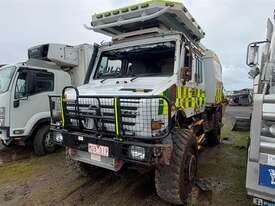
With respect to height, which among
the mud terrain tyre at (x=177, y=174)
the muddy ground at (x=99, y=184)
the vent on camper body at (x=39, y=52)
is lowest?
the muddy ground at (x=99, y=184)

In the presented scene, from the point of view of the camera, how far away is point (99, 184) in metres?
4.33

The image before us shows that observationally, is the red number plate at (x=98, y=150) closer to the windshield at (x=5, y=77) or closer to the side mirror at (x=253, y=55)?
the side mirror at (x=253, y=55)

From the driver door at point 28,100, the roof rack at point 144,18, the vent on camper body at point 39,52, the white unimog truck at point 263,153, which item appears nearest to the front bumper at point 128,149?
the white unimog truck at point 263,153

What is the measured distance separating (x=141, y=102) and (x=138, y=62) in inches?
65.5

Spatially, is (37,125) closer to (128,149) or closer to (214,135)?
(128,149)

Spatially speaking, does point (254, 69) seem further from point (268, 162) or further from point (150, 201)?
point (150, 201)

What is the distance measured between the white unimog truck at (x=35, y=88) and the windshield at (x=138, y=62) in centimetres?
243

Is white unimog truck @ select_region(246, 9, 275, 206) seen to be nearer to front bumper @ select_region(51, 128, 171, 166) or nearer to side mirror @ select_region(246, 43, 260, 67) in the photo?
front bumper @ select_region(51, 128, 171, 166)

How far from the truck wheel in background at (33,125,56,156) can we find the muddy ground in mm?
234

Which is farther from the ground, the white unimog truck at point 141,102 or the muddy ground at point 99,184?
the white unimog truck at point 141,102

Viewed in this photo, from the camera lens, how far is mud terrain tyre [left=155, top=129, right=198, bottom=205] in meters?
3.20

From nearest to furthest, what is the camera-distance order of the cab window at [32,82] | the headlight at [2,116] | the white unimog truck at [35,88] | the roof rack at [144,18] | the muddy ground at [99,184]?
the muddy ground at [99,184], the roof rack at [144,18], the headlight at [2,116], the white unimog truck at [35,88], the cab window at [32,82]

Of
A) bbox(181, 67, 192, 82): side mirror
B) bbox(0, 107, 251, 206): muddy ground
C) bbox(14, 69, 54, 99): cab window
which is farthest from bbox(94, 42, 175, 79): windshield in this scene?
bbox(14, 69, 54, 99): cab window

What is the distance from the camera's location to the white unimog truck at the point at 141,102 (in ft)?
9.89
